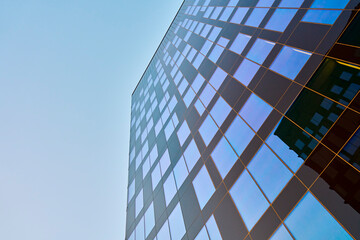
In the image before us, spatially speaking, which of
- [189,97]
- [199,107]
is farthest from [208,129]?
[189,97]

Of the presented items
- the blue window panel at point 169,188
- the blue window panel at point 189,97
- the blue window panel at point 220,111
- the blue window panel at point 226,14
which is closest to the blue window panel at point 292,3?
the blue window panel at point 220,111

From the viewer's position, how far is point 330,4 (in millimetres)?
13375

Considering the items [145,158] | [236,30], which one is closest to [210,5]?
[236,30]

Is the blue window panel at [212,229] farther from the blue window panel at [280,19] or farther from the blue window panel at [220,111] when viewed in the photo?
the blue window panel at [280,19]

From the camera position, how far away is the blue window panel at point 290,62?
13.5 m

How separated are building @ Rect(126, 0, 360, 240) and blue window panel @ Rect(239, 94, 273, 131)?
0.07 metres

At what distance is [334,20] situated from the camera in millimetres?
12750

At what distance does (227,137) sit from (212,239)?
5846 mm

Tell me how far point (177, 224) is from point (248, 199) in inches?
280

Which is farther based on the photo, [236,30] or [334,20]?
[236,30]

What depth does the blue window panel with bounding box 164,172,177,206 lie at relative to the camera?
20.9m

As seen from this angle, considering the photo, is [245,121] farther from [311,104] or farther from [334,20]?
[334,20]

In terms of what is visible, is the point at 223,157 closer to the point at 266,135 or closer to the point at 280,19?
the point at 266,135

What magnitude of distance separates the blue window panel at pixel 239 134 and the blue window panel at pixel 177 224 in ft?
20.7
